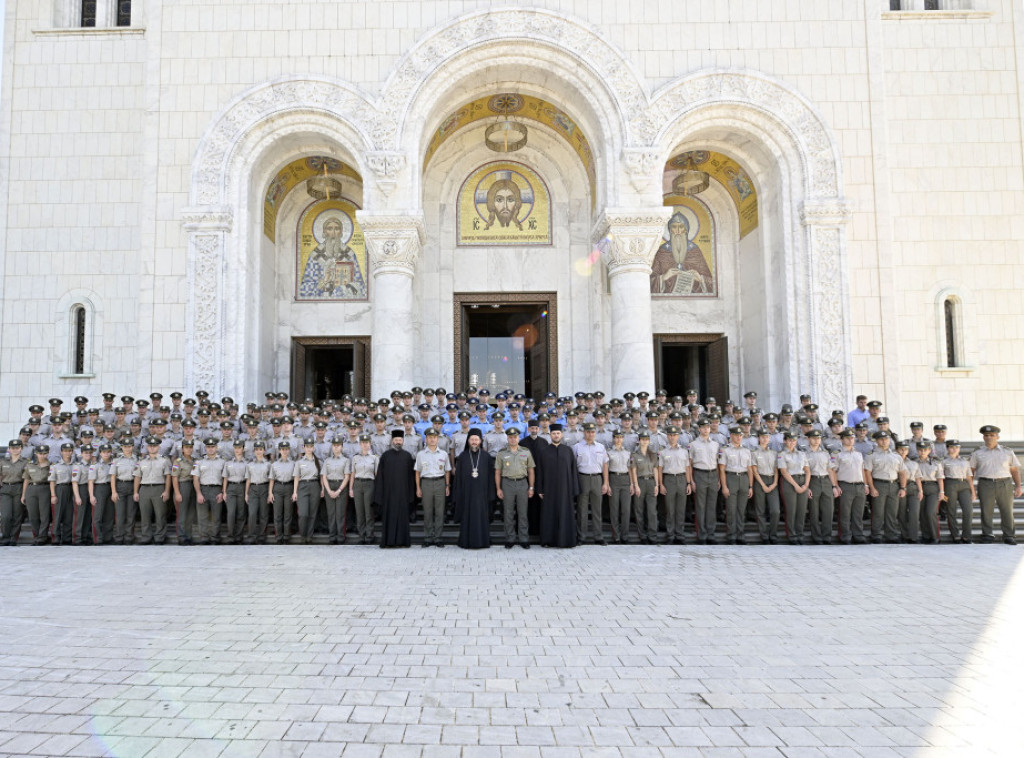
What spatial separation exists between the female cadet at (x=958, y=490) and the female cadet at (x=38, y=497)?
11.7m

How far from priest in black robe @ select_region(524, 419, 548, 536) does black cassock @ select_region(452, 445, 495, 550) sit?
0.56 m

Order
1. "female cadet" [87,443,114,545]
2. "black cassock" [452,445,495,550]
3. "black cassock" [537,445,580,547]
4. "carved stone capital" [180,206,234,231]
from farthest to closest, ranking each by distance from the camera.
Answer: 1. "carved stone capital" [180,206,234,231]
2. "female cadet" [87,443,114,545]
3. "black cassock" [537,445,580,547]
4. "black cassock" [452,445,495,550]

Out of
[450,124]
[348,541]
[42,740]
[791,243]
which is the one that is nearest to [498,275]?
[450,124]

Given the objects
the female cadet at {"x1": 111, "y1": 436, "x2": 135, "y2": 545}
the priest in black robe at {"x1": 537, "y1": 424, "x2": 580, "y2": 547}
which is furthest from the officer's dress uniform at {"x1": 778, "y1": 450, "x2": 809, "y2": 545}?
the female cadet at {"x1": 111, "y1": 436, "x2": 135, "y2": 545}

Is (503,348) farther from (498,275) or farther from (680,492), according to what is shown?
(680,492)

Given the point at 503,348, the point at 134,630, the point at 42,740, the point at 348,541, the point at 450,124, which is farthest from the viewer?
the point at 503,348

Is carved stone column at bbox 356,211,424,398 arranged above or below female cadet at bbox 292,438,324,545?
above

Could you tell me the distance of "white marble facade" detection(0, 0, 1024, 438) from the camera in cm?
1179

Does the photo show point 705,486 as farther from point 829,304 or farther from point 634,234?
point 829,304

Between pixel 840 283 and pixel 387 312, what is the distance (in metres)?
8.61

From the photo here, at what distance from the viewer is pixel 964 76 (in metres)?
12.6

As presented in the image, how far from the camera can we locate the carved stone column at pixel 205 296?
11625 mm

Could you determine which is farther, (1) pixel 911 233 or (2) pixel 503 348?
(2) pixel 503 348

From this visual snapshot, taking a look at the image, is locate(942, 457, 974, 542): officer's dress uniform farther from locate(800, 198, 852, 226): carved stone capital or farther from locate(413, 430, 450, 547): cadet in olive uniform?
locate(413, 430, 450, 547): cadet in olive uniform
